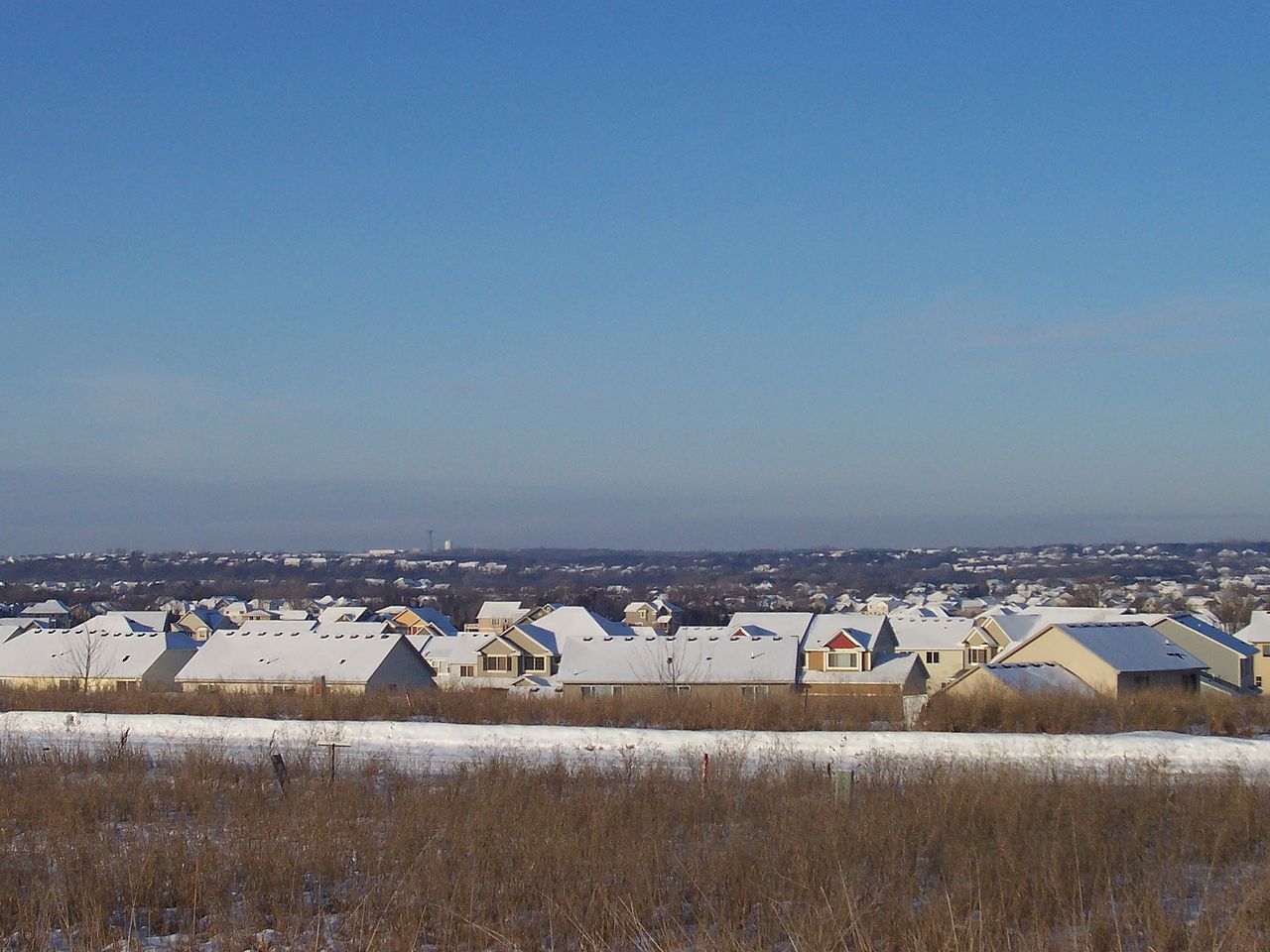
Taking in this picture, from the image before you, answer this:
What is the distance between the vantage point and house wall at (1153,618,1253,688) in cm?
5112

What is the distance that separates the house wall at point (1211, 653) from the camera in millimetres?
51125

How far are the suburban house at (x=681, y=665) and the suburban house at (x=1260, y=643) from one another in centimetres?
2568

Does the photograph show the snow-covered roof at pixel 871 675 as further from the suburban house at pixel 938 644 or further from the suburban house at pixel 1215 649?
the suburban house at pixel 938 644

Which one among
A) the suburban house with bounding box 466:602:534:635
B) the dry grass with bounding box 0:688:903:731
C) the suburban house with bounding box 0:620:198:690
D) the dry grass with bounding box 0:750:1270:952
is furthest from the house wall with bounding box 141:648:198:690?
the suburban house with bounding box 466:602:534:635

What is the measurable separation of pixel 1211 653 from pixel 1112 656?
559 inches

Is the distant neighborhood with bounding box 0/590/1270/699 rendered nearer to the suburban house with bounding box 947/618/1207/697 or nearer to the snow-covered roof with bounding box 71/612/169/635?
the suburban house with bounding box 947/618/1207/697

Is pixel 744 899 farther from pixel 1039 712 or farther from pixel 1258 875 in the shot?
pixel 1039 712

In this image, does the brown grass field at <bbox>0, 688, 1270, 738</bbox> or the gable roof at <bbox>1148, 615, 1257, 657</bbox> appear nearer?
the brown grass field at <bbox>0, 688, 1270, 738</bbox>

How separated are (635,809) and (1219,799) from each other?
626cm

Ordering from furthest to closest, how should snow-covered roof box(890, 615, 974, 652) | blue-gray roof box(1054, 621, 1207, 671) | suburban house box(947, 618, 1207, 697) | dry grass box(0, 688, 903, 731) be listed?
snow-covered roof box(890, 615, 974, 652)
blue-gray roof box(1054, 621, 1207, 671)
suburban house box(947, 618, 1207, 697)
dry grass box(0, 688, 903, 731)

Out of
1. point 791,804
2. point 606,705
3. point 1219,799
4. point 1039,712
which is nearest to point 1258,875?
point 1219,799

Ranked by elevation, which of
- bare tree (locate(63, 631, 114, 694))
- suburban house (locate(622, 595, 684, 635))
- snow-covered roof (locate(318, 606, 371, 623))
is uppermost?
bare tree (locate(63, 631, 114, 694))

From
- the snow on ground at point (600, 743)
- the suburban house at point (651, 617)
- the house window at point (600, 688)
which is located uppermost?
the snow on ground at point (600, 743)

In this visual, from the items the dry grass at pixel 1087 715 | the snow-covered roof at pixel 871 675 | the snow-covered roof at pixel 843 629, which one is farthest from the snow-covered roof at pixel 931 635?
the dry grass at pixel 1087 715
